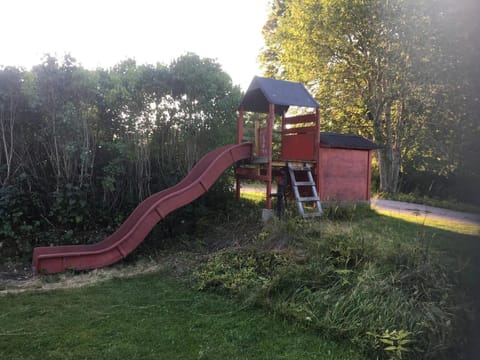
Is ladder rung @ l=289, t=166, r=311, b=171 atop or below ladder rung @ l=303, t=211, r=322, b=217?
atop

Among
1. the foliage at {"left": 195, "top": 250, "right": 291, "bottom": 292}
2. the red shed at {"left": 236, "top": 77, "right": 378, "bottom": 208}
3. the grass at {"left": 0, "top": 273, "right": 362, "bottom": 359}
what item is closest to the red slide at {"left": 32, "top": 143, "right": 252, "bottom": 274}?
the red shed at {"left": 236, "top": 77, "right": 378, "bottom": 208}

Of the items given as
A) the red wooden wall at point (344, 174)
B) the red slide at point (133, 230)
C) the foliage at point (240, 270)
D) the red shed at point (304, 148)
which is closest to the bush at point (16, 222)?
the red slide at point (133, 230)

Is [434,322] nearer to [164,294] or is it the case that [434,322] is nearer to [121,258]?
[164,294]

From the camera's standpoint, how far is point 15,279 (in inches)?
213

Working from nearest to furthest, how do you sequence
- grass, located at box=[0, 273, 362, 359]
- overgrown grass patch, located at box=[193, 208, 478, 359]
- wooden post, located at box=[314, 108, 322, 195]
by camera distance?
grass, located at box=[0, 273, 362, 359]
overgrown grass patch, located at box=[193, 208, 478, 359]
wooden post, located at box=[314, 108, 322, 195]

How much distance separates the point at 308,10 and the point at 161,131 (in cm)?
895

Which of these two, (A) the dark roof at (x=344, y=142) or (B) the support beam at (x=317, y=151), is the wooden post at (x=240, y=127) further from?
(A) the dark roof at (x=344, y=142)

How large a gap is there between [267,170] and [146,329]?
15.1ft

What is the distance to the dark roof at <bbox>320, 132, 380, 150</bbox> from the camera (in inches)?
325

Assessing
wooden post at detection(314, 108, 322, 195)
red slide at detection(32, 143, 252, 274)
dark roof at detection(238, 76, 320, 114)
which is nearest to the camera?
red slide at detection(32, 143, 252, 274)

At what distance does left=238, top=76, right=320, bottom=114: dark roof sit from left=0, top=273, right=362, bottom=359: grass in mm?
4589

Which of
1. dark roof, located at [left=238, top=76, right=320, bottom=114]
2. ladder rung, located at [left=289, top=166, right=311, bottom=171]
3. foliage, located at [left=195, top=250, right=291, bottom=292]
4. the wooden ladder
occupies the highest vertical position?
dark roof, located at [left=238, top=76, right=320, bottom=114]

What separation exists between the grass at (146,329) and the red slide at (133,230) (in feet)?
3.11

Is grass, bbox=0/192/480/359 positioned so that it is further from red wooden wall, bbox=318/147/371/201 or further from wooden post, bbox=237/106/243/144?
wooden post, bbox=237/106/243/144
